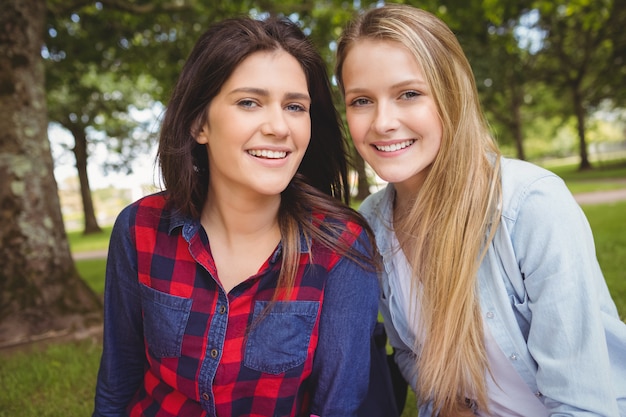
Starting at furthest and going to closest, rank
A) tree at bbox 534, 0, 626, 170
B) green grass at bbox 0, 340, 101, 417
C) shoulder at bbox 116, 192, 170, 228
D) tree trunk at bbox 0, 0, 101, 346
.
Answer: tree at bbox 534, 0, 626, 170 → tree trunk at bbox 0, 0, 101, 346 → green grass at bbox 0, 340, 101, 417 → shoulder at bbox 116, 192, 170, 228

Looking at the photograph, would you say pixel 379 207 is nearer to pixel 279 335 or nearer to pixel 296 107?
pixel 296 107

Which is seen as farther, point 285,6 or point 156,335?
point 285,6

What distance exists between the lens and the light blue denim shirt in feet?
5.64

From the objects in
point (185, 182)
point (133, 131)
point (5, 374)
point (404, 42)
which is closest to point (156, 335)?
point (185, 182)

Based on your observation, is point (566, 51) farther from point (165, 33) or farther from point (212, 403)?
point (212, 403)

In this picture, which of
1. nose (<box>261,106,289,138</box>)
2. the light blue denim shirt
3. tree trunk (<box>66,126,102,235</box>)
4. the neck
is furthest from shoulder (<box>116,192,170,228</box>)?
tree trunk (<box>66,126,102,235</box>)

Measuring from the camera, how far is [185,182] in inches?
87.4

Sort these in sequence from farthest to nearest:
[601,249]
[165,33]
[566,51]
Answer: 1. [566,51]
2. [165,33]
3. [601,249]

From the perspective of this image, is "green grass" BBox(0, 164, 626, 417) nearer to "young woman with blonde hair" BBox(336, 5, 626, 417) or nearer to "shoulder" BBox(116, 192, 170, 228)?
"young woman with blonde hair" BBox(336, 5, 626, 417)

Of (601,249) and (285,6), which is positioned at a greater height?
(285,6)

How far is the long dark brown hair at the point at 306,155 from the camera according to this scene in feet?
6.66

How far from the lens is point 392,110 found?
208 cm

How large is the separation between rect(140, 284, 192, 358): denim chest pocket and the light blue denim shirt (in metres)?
1.21

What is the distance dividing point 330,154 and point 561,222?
1.11m
